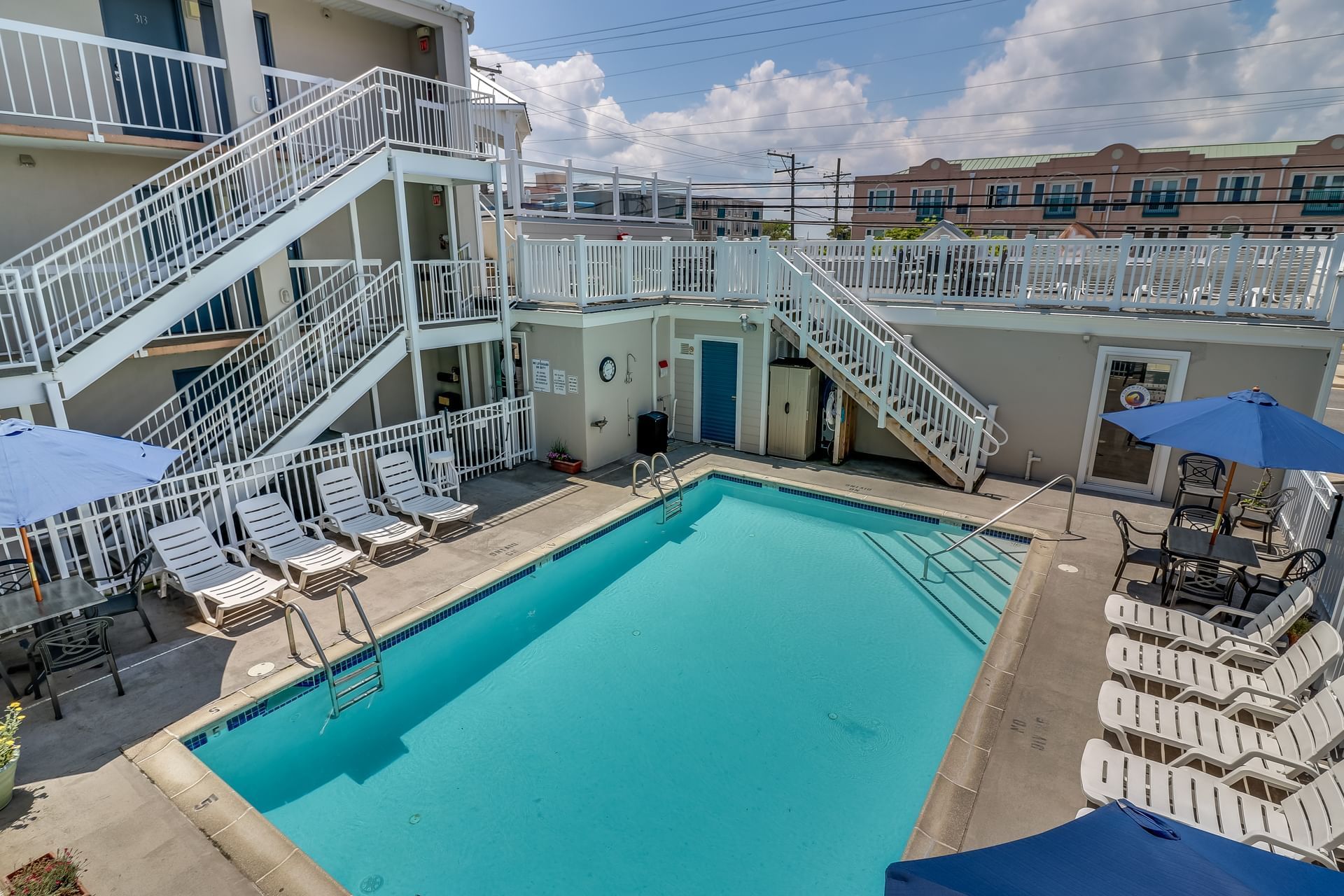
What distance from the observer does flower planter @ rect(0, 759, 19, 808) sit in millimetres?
4438

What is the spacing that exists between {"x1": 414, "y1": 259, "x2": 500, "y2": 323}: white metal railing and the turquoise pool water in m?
5.10

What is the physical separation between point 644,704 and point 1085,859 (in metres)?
4.49

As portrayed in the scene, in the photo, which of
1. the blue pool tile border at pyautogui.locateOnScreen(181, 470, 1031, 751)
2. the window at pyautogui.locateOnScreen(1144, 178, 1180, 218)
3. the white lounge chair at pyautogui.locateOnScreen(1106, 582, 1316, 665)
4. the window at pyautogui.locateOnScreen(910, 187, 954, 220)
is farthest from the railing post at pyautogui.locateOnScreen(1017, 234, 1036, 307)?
the window at pyautogui.locateOnScreen(1144, 178, 1180, 218)

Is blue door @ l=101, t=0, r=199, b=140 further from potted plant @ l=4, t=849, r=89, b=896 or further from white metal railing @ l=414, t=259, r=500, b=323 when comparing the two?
potted plant @ l=4, t=849, r=89, b=896

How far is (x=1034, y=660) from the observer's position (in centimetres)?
621

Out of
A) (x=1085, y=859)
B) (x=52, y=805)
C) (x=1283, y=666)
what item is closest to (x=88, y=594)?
(x=52, y=805)

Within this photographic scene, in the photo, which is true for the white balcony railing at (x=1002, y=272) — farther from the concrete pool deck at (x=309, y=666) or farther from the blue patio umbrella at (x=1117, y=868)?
the blue patio umbrella at (x=1117, y=868)

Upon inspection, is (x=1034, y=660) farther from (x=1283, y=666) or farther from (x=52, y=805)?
(x=52, y=805)

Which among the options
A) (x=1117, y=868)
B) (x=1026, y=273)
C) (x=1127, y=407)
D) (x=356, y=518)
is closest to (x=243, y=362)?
(x=356, y=518)

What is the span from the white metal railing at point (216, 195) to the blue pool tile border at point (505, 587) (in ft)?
14.7

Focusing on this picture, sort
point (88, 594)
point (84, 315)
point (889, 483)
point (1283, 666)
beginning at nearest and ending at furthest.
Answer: point (1283, 666)
point (88, 594)
point (84, 315)
point (889, 483)

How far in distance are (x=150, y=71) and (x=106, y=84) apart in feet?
2.81

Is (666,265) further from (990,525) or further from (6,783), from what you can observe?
(6,783)

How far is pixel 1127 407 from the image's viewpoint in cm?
1028
